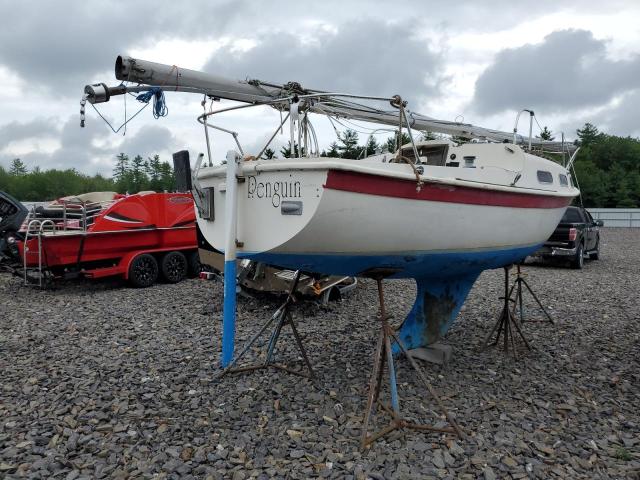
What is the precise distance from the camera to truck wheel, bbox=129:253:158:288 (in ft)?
32.9

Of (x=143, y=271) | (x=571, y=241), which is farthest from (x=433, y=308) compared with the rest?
(x=571, y=241)

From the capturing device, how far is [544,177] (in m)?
6.12

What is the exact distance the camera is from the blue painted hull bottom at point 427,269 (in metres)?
4.07

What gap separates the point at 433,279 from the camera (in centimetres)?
547

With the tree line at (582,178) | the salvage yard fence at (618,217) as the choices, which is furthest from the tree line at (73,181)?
the salvage yard fence at (618,217)

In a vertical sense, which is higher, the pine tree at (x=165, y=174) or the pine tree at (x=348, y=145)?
the pine tree at (x=165, y=174)

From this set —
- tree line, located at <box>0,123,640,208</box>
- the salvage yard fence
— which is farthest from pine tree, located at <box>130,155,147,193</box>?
the salvage yard fence

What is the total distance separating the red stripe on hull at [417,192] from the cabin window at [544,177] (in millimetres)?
784

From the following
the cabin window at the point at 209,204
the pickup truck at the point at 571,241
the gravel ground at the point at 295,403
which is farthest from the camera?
the pickup truck at the point at 571,241

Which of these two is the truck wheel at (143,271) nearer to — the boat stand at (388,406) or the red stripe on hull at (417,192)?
the boat stand at (388,406)

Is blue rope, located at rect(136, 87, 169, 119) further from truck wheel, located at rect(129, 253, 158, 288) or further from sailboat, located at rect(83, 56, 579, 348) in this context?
truck wheel, located at rect(129, 253, 158, 288)

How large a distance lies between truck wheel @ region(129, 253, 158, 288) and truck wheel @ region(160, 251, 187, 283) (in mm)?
179

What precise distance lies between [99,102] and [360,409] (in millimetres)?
3490

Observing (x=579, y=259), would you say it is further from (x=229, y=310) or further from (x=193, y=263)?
(x=229, y=310)
